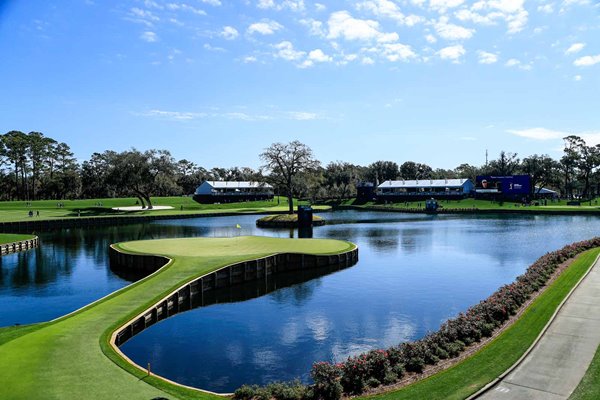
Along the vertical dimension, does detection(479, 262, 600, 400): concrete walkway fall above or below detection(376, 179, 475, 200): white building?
below

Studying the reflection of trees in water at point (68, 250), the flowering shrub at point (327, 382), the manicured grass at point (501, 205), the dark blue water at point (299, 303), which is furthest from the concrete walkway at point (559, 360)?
the manicured grass at point (501, 205)

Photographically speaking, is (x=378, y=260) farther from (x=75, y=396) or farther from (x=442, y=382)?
(x=75, y=396)

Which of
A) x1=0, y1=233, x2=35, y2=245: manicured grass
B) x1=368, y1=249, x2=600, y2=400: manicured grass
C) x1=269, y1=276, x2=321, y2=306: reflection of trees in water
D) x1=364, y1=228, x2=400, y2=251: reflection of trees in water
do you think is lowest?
x1=269, y1=276, x2=321, y2=306: reflection of trees in water

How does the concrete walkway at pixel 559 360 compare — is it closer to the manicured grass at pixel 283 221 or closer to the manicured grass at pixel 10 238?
the manicured grass at pixel 10 238

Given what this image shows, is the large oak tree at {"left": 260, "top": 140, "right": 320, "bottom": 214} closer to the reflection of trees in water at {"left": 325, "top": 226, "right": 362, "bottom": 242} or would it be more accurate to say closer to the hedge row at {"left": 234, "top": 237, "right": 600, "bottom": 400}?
the reflection of trees in water at {"left": 325, "top": 226, "right": 362, "bottom": 242}

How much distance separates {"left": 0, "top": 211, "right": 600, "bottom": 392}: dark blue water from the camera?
22141 millimetres

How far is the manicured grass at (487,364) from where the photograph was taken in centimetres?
1517

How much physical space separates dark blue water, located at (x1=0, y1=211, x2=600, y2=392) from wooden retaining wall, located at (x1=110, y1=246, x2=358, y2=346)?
83 centimetres

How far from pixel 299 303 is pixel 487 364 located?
1692 centimetres

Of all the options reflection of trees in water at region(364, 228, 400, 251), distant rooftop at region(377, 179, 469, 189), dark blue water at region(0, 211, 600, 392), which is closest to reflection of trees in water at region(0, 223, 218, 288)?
dark blue water at region(0, 211, 600, 392)

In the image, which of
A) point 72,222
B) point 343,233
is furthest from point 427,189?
point 72,222

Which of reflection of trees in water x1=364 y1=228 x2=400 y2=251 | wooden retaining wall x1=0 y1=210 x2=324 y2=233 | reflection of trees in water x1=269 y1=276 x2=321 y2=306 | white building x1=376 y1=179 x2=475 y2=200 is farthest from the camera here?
white building x1=376 y1=179 x2=475 y2=200

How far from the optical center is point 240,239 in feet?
183

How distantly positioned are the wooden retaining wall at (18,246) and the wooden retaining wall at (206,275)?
16289mm
